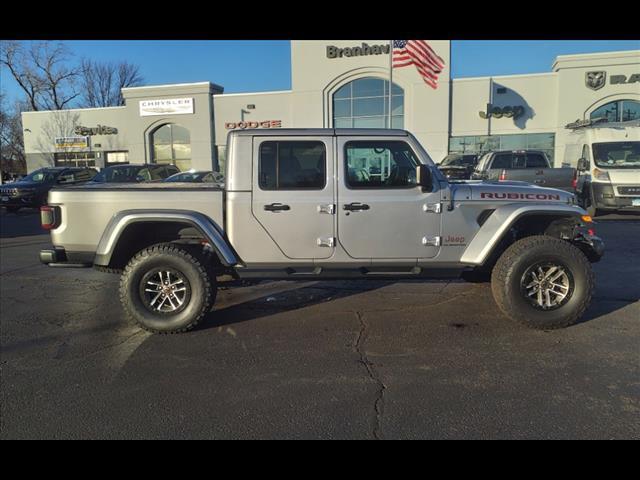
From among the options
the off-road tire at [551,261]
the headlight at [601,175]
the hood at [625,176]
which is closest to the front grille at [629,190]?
the hood at [625,176]

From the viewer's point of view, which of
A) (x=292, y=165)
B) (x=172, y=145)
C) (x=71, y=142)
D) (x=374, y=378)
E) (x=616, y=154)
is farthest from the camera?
(x=71, y=142)

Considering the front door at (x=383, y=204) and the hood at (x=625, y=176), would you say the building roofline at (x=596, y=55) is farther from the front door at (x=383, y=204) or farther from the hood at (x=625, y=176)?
the front door at (x=383, y=204)

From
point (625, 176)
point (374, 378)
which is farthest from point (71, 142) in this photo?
point (374, 378)

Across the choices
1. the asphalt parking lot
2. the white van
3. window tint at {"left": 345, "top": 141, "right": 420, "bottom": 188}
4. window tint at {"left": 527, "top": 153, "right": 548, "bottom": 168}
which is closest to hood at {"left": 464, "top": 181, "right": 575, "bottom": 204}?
window tint at {"left": 345, "top": 141, "right": 420, "bottom": 188}

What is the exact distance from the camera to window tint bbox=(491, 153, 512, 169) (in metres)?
13.3

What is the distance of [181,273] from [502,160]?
11.5 m

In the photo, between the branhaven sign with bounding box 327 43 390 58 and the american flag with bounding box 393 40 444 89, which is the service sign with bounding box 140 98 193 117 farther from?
the american flag with bounding box 393 40 444 89

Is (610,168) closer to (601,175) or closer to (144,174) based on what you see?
(601,175)

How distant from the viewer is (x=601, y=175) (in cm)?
1213

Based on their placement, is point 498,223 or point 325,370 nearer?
point 325,370

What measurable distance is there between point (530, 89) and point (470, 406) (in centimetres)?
2736

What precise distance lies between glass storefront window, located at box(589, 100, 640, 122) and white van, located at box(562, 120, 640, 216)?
14.4 m

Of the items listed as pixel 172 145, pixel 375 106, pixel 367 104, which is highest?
pixel 367 104
